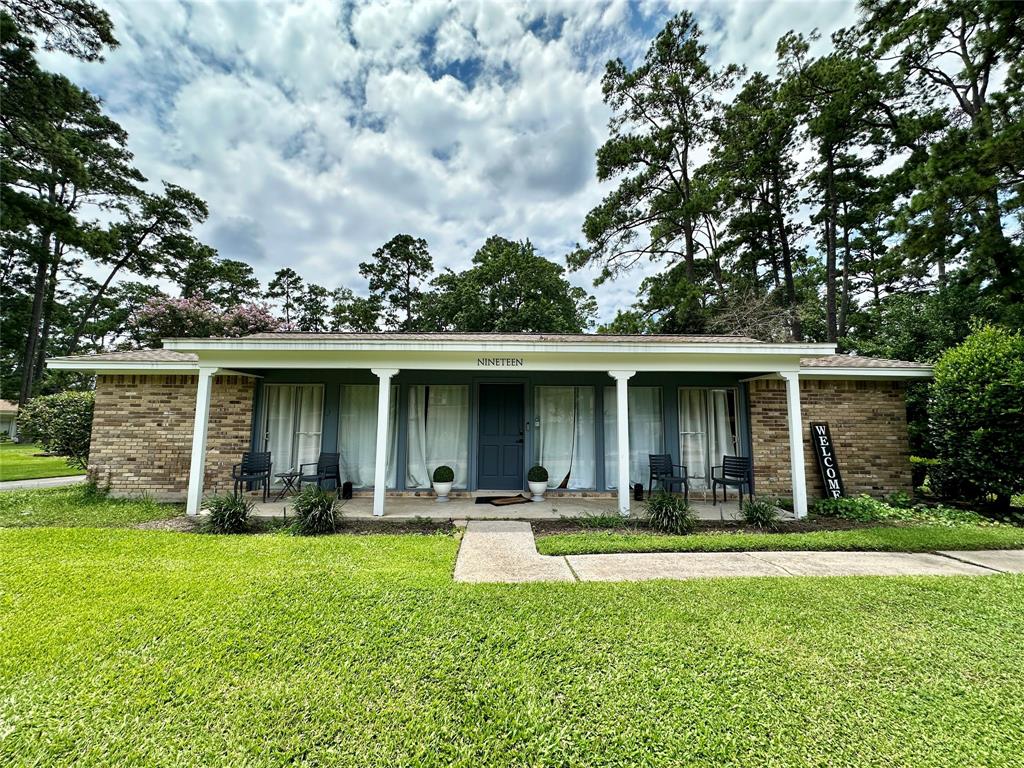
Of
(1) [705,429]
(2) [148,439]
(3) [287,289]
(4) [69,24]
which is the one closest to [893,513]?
(1) [705,429]

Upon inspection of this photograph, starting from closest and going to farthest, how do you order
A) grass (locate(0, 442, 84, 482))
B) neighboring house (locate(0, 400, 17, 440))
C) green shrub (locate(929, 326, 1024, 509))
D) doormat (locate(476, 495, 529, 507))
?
1. green shrub (locate(929, 326, 1024, 509))
2. doormat (locate(476, 495, 529, 507))
3. grass (locate(0, 442, 84, 482))
4. neighboring house (locate(0, 400, 17, 440))

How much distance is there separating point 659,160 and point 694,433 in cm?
1509

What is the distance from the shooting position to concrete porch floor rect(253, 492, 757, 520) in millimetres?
6234

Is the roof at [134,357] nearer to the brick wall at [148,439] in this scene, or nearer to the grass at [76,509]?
the brick wall at [148,439]

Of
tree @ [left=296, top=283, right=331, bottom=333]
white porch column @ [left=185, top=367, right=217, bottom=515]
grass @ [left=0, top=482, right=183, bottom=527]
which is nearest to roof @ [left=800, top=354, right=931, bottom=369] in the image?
white porch column @ [left=185, top=367, right=217, bottom=515]

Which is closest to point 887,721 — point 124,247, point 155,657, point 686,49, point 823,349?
point 155,657

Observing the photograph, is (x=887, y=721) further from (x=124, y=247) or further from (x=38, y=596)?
(x=124, y=247)

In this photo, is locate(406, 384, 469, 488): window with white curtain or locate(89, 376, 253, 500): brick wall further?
locate(406, 384, 469, 488): window with white curtain

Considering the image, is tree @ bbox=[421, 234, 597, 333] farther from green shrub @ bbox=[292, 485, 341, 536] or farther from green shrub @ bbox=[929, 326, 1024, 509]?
green shrub @ bbox=[292, 485, 341, 536]

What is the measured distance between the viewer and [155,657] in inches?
100

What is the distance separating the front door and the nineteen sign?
545cm

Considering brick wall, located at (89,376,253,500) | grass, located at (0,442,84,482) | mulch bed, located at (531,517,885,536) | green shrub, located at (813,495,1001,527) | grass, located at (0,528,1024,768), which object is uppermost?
brick wall, located at (89,376,253,500)

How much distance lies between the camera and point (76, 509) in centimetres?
628

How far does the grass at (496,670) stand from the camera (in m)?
1.93
